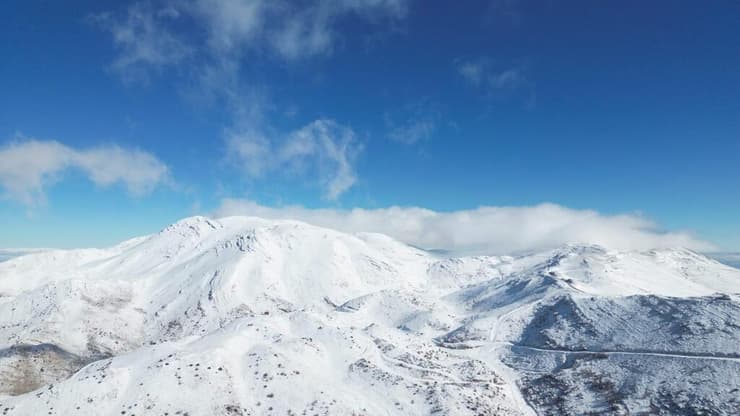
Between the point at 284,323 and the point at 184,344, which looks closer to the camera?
the point at 184,344

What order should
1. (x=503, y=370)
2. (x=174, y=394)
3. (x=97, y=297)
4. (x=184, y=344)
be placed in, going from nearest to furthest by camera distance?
(x=174, y=394)
(x=184, y=344)
(x=503, y=370)
(x=97, y=297)

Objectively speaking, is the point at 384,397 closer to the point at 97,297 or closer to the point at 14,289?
the point at 97,297

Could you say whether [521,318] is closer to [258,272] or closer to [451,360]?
[451,360]

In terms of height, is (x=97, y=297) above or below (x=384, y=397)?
above

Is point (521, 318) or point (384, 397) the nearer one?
point (384, 397)

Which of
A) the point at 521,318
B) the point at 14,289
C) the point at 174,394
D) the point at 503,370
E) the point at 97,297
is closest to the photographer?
the point at 174,394

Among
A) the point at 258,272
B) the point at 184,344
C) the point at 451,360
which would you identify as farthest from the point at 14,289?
the point at 451,360

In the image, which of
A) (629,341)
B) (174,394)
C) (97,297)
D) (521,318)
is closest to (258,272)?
(97,297)

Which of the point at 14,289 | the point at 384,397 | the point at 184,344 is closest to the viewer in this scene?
the point at 384,397

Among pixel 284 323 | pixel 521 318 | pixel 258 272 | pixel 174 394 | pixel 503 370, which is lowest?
pixel 174 394
